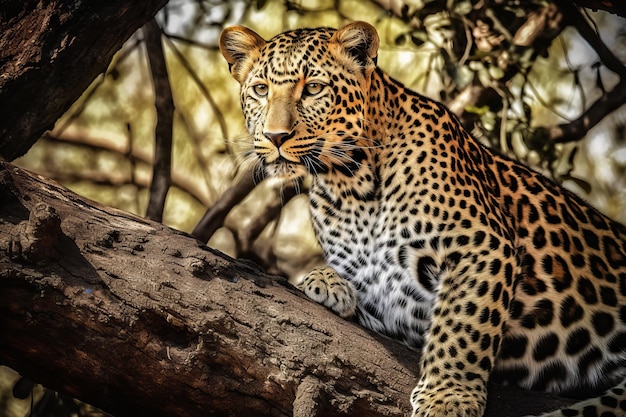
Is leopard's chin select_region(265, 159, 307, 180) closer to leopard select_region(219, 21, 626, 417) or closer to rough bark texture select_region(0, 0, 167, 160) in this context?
leopard select_region(219, 21, 626, 417)

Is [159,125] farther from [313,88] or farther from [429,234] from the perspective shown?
[429,234]

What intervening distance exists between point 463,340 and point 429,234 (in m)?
0.50

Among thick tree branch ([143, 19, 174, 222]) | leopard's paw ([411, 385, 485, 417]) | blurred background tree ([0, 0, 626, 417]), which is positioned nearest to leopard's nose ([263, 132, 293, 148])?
leopard's paw ([411, 385, 485, 417])

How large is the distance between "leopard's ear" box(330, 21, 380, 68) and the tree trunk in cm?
119

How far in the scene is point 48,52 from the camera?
14.6 feet

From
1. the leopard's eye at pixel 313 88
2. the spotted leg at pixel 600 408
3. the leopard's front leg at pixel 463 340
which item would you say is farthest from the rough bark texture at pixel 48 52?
the spotted leg at pixel 600 408

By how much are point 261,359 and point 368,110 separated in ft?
4.33

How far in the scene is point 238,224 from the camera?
739 centimetres

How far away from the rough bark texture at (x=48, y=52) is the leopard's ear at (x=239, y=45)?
476 mm

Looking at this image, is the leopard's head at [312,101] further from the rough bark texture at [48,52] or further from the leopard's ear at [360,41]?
the rough bark texture at [48,52]

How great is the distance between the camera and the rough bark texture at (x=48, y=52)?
4391 millimetres

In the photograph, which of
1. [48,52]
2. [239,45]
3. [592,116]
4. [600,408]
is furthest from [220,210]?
[600,408]

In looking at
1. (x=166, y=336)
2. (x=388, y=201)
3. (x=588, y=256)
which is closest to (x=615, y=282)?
(x=588, y=256)

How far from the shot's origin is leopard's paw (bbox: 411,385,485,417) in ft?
11.8
